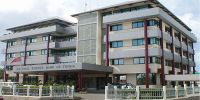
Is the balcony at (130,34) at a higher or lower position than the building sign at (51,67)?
higher

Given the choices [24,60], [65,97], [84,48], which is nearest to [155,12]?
[84,48]

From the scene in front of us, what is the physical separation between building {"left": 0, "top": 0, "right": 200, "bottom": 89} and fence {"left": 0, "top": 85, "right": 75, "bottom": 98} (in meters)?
15.0

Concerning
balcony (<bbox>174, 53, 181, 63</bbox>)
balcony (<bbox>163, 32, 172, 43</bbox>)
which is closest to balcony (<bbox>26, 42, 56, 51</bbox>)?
balcony (<bbox>163, 32, 172, 43</bbox>)

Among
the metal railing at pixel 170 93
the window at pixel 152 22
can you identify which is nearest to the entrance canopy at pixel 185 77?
the window at pixel 152 22

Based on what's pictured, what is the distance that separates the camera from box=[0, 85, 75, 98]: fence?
26.9 meters

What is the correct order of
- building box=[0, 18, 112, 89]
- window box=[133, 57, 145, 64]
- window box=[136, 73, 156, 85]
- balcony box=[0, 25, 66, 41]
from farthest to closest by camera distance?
balcony box=[0, 25, 66, 41] < building box=[0, 18, 112, 89] < window box=[133, 57, 145, 64] < window box=[136, 73, 156, 85]

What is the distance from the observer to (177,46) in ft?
191

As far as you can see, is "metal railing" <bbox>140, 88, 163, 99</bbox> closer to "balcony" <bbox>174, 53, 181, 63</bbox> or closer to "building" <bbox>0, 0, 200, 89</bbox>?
"building" <bbox>0, 0, 200, 89</bbox>

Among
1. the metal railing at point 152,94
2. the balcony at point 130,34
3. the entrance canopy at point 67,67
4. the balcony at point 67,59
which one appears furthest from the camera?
the balcony at point 67,59

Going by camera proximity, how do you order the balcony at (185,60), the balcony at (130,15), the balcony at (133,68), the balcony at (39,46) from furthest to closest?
the balcony at (39,46) < the balcony at (185,60) < the balcony at (133,68) < the balcony at (130,15)

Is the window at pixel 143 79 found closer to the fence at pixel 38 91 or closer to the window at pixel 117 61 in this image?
the window at pixel 117 61

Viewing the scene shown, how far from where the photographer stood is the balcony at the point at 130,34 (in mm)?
47219

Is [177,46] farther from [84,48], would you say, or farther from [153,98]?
[153,98]

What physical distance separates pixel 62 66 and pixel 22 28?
30211 mm
